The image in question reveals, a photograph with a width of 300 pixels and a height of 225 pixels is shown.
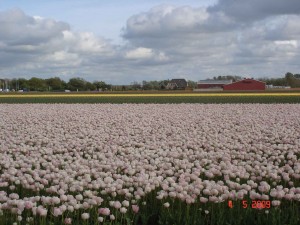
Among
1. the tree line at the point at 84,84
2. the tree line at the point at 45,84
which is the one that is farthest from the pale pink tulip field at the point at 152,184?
the tree line at the point at 45,84

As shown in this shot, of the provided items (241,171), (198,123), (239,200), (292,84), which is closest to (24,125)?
(198,123)

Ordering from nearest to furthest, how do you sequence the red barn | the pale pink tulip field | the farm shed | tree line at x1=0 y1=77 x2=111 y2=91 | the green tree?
the pale pink tulip field
the red barn
the green tree
the farm shed
tree line at x1=0 y1=77 x2=111 y2=91

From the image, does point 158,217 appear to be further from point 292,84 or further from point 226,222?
point 292,84

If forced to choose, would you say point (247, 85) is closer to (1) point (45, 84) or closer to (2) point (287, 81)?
(2) point (287, 81)

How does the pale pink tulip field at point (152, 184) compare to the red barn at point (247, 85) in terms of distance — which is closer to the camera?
the pale pink tulip field at point (152, 184)

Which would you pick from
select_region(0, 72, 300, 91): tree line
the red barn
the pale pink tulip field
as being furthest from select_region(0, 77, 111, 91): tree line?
the pale pink tulip field

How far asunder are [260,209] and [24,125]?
12683mm

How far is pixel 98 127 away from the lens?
15.8 meters

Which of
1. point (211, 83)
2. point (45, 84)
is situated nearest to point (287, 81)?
point (211, 83)
